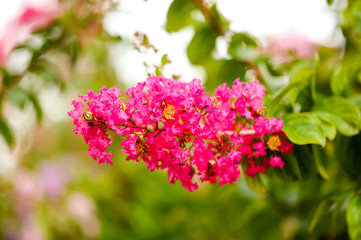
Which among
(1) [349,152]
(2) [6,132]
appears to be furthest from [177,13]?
(2) [6,132]

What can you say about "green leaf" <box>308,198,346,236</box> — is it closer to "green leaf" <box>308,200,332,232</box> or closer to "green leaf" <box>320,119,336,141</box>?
"green leaf" <box>308,200,332,232</box>

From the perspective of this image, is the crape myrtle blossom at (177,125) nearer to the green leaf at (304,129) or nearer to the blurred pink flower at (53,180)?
the green leaf at (304,129)

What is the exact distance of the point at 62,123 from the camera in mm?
2477

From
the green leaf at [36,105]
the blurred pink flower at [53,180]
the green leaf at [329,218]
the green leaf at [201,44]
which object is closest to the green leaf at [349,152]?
the green leaf at [329,218]

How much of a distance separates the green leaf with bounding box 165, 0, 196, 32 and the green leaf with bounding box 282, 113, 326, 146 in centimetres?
30

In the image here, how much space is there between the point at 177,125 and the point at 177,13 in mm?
323

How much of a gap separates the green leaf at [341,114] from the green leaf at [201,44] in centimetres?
28

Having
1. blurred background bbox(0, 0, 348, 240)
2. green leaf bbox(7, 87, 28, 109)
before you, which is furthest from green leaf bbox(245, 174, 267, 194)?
green leaf bbox(7, 87, 28, 109)

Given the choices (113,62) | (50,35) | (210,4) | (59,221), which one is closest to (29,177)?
(59,221)

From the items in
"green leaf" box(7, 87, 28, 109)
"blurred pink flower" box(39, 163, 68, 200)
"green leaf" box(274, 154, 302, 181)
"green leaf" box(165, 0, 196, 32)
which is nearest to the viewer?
"green leaf" box(274, 154, 302, 181)

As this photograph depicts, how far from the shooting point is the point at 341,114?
62 centimetres

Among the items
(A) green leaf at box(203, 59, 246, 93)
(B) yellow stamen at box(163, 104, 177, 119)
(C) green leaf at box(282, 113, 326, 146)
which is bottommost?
(C) green leaf at box(282, 113, 326, 146)

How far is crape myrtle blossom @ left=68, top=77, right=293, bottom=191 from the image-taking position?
0.51 meters

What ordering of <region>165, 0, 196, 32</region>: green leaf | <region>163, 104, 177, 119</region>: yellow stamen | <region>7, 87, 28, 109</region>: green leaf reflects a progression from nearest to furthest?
<region>163, 104, 177, 119</region>: yellow stamen → <region>165, 0, 196, 32</region>: green leaf → <region>7, 87, 28, 109</region>: green leaf
